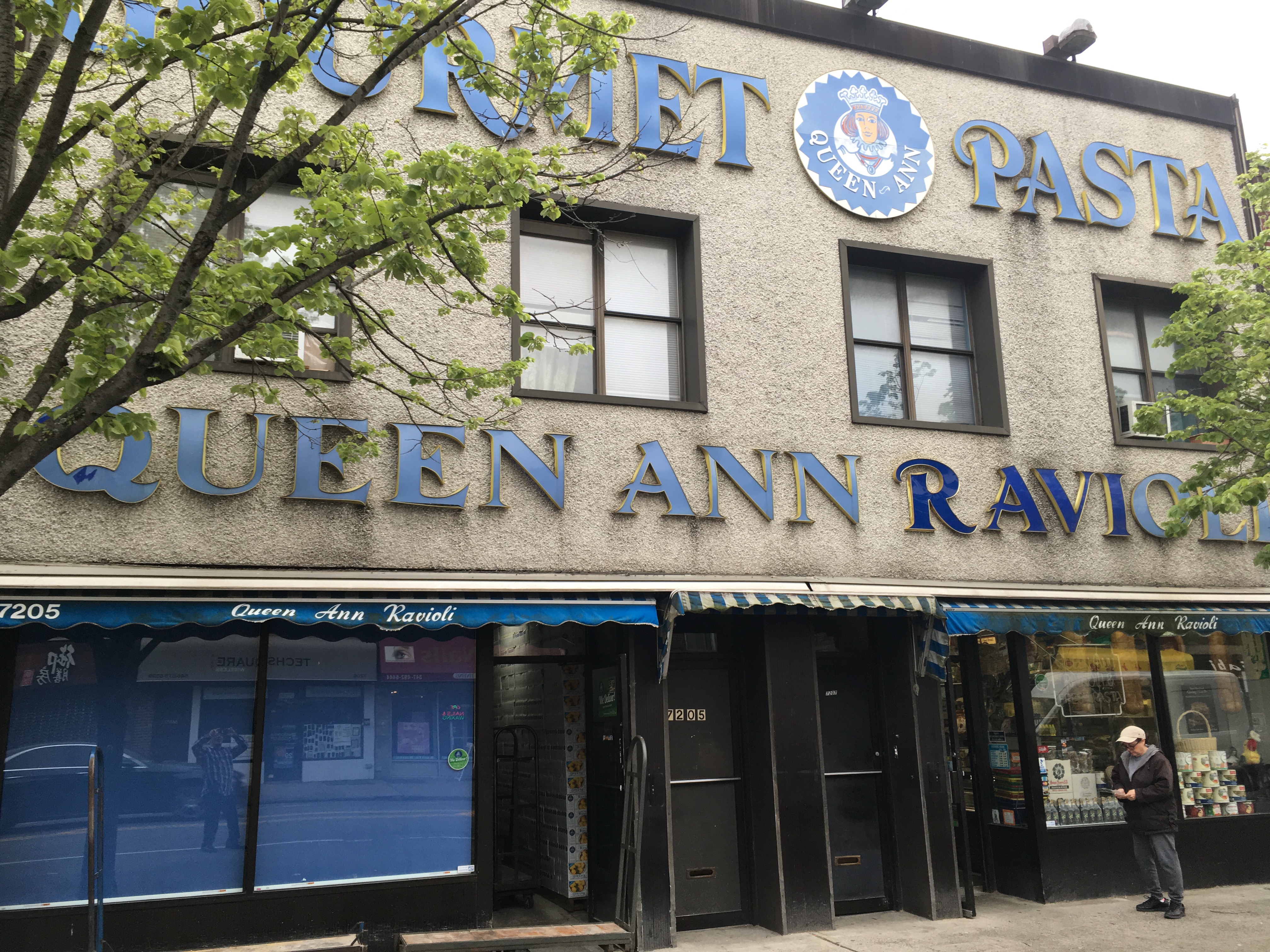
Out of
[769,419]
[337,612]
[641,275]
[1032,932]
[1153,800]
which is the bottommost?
[1032,932]

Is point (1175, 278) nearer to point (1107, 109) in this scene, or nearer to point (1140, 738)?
point (1107, 109)

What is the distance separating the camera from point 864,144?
33.7 ft

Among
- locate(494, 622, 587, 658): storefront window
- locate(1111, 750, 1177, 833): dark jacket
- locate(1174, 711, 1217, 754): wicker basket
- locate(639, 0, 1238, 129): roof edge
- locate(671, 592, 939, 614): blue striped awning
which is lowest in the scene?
locate(1111, 750, 1177, 833): dark jacket

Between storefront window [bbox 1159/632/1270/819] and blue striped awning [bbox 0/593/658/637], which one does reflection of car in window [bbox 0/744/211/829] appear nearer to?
blue striped awning [bbox 0/593/658/637]

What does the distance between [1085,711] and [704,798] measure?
424cm

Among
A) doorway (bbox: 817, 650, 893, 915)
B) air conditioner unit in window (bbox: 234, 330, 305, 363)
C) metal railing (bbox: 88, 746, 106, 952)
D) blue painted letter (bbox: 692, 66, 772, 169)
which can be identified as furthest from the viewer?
blue painted letter (bbox: 692, 66, 772, 169)

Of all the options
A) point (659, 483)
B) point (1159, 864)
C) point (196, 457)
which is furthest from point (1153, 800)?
point (196, 457)

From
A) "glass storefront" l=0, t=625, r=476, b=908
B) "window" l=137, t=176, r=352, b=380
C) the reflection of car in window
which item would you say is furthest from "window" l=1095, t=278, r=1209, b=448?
the reflection of car in window

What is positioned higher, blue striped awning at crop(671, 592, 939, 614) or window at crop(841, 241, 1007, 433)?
window at crop(841, 241, 1007, 433)

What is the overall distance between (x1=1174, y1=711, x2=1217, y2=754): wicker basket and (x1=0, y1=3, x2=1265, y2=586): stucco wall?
1435 mm

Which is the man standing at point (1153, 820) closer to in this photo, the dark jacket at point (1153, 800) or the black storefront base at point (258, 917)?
the dark jacket at point (1153, 800)

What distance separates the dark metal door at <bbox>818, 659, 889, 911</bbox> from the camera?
30.2ft

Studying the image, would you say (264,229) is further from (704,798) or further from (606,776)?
(704,798)

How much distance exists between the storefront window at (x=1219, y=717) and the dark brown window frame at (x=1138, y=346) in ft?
6.71
